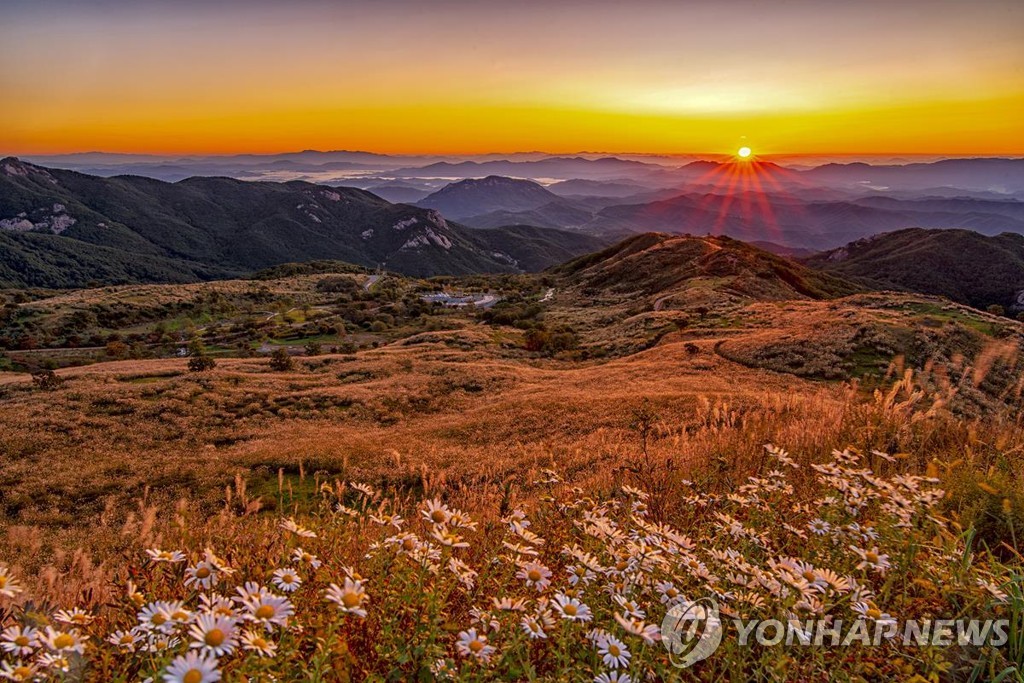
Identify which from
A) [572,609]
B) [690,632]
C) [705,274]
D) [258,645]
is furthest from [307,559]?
[705,274]

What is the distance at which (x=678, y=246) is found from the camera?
274 ft

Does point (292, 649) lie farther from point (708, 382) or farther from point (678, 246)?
point (678, 246)

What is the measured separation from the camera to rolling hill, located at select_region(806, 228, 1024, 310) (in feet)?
406

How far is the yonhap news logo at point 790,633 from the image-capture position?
2.06 meters

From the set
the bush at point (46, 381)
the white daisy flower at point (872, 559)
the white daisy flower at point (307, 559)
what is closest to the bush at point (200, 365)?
the bush at point (46, 381)

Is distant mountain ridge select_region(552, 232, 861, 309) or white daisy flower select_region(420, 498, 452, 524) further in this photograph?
distant mountain ridge select_region(552, 232, 861, 309)

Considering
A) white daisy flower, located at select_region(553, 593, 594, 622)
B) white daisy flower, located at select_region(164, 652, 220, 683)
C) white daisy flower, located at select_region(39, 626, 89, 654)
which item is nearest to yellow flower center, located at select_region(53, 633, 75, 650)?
white daisy flower, located at select_region(39, 626, 89, 654)

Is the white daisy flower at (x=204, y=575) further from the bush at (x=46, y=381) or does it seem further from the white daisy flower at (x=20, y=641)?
the bush at (x=46, y=381)

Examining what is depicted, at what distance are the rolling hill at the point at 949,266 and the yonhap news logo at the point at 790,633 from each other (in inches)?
5871

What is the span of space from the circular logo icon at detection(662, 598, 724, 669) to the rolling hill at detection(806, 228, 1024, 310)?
492 feet

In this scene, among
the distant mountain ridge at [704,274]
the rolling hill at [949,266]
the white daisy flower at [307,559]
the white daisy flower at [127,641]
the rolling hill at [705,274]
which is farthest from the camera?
the rolling hill at [949,266]

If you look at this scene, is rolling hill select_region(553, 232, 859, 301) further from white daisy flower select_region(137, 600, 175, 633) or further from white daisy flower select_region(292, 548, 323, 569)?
white daisy flower select_region(137, 600, 175, 633)

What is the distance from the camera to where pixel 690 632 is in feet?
6.79

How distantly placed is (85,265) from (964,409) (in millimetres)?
224395
